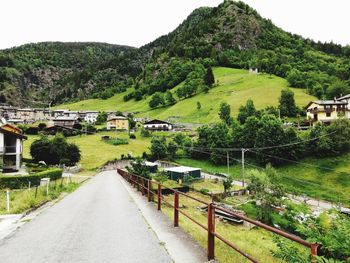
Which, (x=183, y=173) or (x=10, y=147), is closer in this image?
(x=10, y=147)

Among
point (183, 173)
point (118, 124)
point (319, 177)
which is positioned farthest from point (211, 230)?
point (118, 124)

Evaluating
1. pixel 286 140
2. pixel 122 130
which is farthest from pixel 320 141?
pixel 122 130

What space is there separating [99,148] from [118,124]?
35.0 meters

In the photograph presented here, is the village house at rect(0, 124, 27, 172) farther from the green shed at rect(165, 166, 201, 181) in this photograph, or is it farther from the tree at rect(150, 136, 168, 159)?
the tree at rect(150, 136, 168, 159)

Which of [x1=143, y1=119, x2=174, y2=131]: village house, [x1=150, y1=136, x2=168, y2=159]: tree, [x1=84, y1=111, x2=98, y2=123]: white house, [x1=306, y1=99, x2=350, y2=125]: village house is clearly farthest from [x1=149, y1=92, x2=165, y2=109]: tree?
[x1=306, y1=99, x2=350, y2=125]: village house

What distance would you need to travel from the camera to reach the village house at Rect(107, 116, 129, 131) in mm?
127688

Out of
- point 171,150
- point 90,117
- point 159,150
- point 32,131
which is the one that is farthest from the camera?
point 90,117

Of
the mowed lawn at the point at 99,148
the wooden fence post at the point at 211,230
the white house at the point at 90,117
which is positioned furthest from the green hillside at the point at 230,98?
the wooden fence post at the point at 211,230

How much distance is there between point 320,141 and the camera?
229 feet

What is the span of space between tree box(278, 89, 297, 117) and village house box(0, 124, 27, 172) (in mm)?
76379

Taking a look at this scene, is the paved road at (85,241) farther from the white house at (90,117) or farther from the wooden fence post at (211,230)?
the white house at (90,117)

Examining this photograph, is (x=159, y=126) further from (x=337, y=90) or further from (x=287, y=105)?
(x=337, y=90)

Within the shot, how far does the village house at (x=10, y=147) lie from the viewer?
182 ft

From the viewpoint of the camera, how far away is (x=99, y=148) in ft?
307
